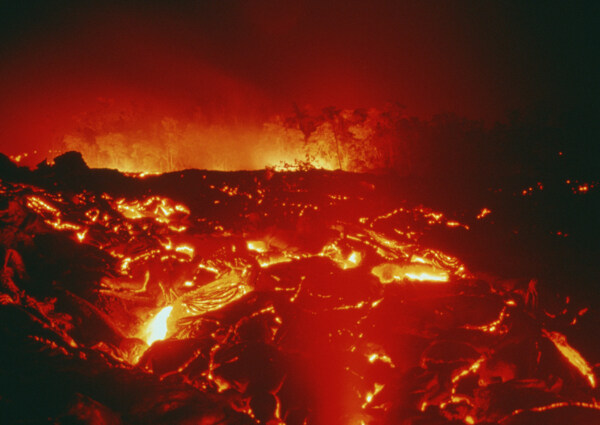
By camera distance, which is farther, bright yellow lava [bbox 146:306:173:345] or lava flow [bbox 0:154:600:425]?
bright yellow lava [bbox 146:306:173:345]

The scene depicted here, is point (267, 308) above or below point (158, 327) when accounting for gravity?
above

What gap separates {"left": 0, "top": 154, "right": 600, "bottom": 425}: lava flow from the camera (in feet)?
13.0

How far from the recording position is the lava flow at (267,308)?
3.97 metres

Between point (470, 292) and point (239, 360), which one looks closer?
point (239, 360)

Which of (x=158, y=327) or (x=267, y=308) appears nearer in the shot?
(x=267, y=308)

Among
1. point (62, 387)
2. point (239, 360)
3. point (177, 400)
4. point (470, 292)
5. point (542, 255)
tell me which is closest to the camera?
point (62, 387)

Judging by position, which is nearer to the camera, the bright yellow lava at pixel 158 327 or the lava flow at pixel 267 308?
the lava flow at pixel 267 308

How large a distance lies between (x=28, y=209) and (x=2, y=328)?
199 centimetres

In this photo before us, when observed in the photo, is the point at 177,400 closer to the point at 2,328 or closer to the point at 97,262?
the point at 2,328

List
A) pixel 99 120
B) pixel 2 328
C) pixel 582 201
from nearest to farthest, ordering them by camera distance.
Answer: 1. pixel 2 328
2. pixel 582 201
3. pixel 99 120

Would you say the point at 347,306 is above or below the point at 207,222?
below

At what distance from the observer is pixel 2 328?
3.29m

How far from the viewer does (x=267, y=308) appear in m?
4.91

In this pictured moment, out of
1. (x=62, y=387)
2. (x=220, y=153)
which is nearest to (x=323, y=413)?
(x=62, y=387)
